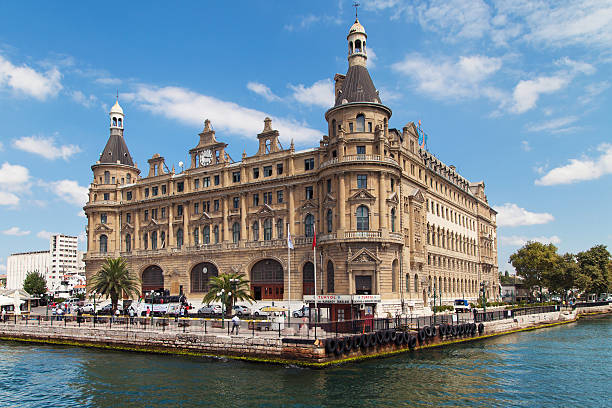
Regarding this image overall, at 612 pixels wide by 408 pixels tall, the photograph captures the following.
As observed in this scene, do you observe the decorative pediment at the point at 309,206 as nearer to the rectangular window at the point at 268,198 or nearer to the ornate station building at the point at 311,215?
the ornate station building at the point at 311,215

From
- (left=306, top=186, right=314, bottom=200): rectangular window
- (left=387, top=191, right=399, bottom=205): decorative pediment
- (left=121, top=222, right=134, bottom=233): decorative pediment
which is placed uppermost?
(left=306, top=186, right=314, bottom=200): rectangular window

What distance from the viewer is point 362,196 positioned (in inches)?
2844

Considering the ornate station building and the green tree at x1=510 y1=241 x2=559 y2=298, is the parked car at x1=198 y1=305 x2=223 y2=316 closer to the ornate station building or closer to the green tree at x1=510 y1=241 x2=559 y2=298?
the ornate station building

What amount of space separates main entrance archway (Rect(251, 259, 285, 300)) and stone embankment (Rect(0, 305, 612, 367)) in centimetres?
2978

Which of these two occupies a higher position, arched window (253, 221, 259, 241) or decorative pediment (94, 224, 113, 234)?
decorative pediment (94, 224, 113, 234)

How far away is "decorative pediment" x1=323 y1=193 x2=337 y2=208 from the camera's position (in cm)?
7419

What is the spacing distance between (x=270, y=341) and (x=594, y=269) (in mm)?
96942

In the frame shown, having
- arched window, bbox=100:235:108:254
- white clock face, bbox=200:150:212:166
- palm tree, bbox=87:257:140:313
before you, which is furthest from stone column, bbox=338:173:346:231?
arched window, bbox=100:235:108:254

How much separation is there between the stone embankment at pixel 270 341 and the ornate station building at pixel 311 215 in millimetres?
9226

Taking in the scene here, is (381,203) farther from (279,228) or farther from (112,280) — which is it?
(112,280)

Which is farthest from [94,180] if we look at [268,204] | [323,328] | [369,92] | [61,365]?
[323,328]

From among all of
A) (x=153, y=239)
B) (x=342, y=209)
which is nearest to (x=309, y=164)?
(x=342, y=209)

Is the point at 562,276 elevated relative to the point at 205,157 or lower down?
lower down

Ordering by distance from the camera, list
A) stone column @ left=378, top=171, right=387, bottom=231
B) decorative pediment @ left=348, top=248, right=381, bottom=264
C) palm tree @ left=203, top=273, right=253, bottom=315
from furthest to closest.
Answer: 1. stone column @ left=378, top=171, right=387, bottom=231
2. decorative pediment @ left=348, top=248, right=381, bottom=264
3. palm tree @ left=203, top=273, right=253, bottom=315
